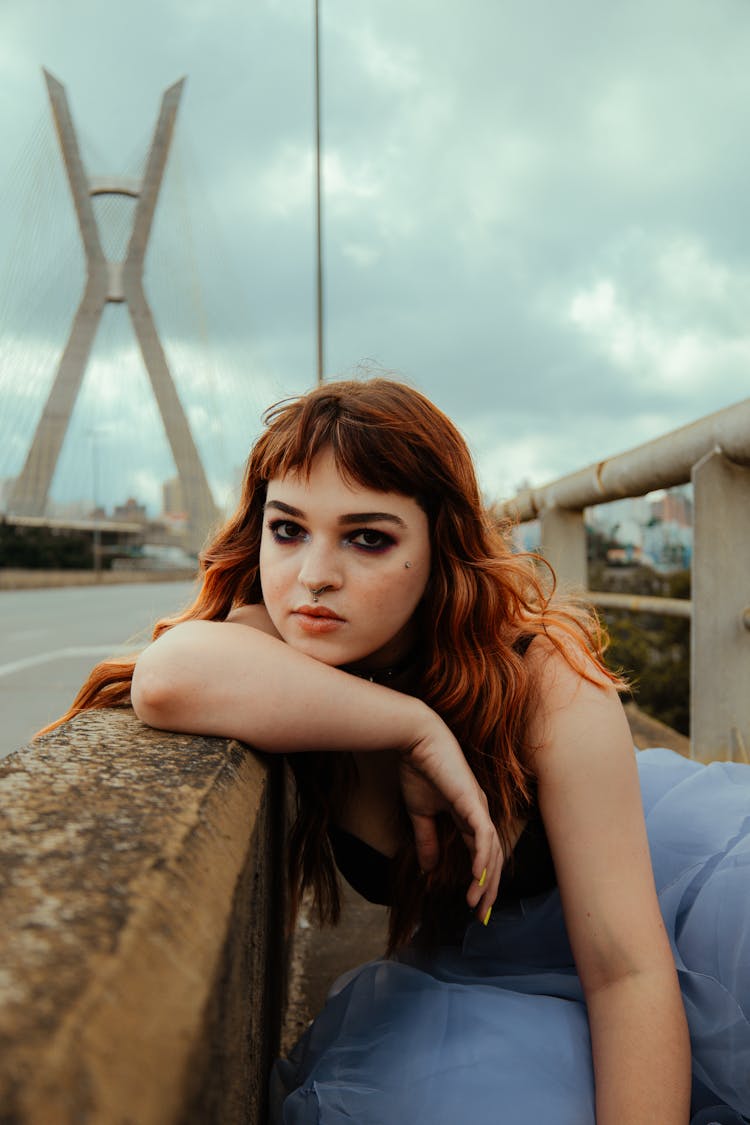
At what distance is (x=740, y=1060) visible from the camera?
4.32 ft

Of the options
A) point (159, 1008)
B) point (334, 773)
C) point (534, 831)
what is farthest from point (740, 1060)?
point (159, 1008)

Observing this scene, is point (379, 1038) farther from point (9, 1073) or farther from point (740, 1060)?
point (9, 1073)

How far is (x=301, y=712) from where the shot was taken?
125cm

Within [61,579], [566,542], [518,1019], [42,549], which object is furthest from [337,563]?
[42,549]

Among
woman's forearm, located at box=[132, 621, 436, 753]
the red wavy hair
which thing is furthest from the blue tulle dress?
woman's forearm, located at box=[132, 621, 436, 753]

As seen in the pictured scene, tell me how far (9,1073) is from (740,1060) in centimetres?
120

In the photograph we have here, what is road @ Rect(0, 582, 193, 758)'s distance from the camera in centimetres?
535

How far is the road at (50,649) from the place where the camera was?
211 inches

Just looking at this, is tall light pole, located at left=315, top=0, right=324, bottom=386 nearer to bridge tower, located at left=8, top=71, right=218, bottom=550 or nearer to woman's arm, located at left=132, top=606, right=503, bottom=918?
bridge tower, located at left=8, top=71, right=218, bottom=550

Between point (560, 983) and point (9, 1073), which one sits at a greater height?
point (9, 1073)

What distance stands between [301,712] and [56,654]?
8628mm

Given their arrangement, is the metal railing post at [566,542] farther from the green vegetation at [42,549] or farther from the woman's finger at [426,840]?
the green vegetation at [42,549]

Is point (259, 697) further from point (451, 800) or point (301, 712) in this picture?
point (451, 800)

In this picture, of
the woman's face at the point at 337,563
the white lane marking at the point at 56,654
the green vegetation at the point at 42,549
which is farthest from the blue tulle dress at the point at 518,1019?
the green vegetation at the point at 42,549
